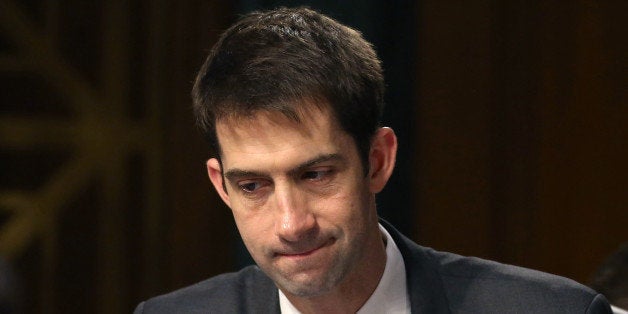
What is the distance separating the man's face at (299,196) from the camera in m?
2.29

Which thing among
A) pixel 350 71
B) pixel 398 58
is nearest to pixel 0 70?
pixel 398 58

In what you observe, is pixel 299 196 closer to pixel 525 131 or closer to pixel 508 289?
pixel 508 289

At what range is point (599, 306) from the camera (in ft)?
7.98

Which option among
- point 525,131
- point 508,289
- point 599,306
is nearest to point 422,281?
point 508,289

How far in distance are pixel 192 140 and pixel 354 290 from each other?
5.71 feet

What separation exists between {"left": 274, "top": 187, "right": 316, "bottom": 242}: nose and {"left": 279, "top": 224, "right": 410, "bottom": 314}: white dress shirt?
0.95 ft

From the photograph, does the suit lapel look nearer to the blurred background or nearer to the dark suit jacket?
the dark suit jacket

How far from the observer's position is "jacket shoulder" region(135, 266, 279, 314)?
266 centimetres

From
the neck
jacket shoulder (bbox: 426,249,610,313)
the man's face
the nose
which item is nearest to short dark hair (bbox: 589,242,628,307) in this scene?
jacket shoulder (bbox: 426,249,610,313)

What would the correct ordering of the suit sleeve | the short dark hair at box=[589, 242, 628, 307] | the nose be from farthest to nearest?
1. the short dark hair at box=[589, 242, 628, 307]
2. the suit sleeve
3. the nose

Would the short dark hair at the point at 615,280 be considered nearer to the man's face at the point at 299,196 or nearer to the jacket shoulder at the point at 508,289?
the jacket shoulder at the point at 508,289

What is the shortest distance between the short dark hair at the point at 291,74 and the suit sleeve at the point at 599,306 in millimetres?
511

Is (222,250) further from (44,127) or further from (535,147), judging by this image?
(535,147)

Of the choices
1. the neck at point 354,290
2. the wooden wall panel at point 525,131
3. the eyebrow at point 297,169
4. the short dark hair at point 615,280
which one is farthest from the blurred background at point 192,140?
the eyebrow at point 297,169
